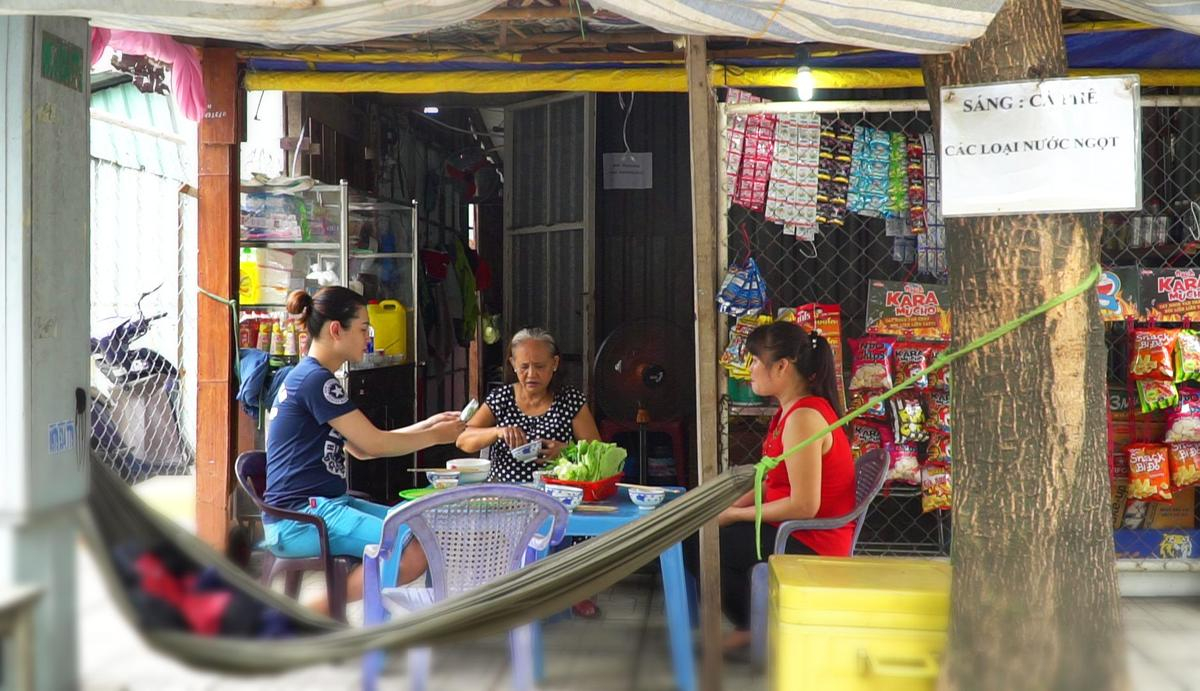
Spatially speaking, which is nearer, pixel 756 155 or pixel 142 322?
pixel 756 155

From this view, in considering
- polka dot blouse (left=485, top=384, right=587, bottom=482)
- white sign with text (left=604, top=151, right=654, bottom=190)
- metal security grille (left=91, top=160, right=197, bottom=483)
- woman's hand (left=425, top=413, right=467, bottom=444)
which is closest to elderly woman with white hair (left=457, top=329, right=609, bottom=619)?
polka dot blouse (left=485, top=384, right=587, bottom=482)

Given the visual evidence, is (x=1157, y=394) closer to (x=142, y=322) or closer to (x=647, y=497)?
(x=647, y=497)

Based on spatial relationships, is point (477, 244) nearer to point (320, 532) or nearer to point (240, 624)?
point (320, 532)

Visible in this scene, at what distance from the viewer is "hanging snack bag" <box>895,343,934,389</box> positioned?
14.9ft

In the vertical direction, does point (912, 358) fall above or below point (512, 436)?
above

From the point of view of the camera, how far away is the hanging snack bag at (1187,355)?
4.41 metres

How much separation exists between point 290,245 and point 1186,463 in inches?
173

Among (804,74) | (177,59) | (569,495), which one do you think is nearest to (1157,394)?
(804,74)

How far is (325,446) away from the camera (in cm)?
381

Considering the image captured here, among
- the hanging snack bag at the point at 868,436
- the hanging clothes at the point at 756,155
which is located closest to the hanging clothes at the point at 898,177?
the hanging clothes at the point at 756,155

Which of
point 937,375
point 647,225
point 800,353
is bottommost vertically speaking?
point 937,375

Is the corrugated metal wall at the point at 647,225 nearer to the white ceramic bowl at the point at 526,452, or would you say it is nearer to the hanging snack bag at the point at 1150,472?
the white ceramic bowl at the point at 526,452

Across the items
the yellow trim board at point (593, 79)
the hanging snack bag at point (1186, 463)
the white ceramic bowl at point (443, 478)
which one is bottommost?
the hanging snack bag at point (1186, 463)

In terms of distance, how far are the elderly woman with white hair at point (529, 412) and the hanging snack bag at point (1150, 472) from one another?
2.34 metres
